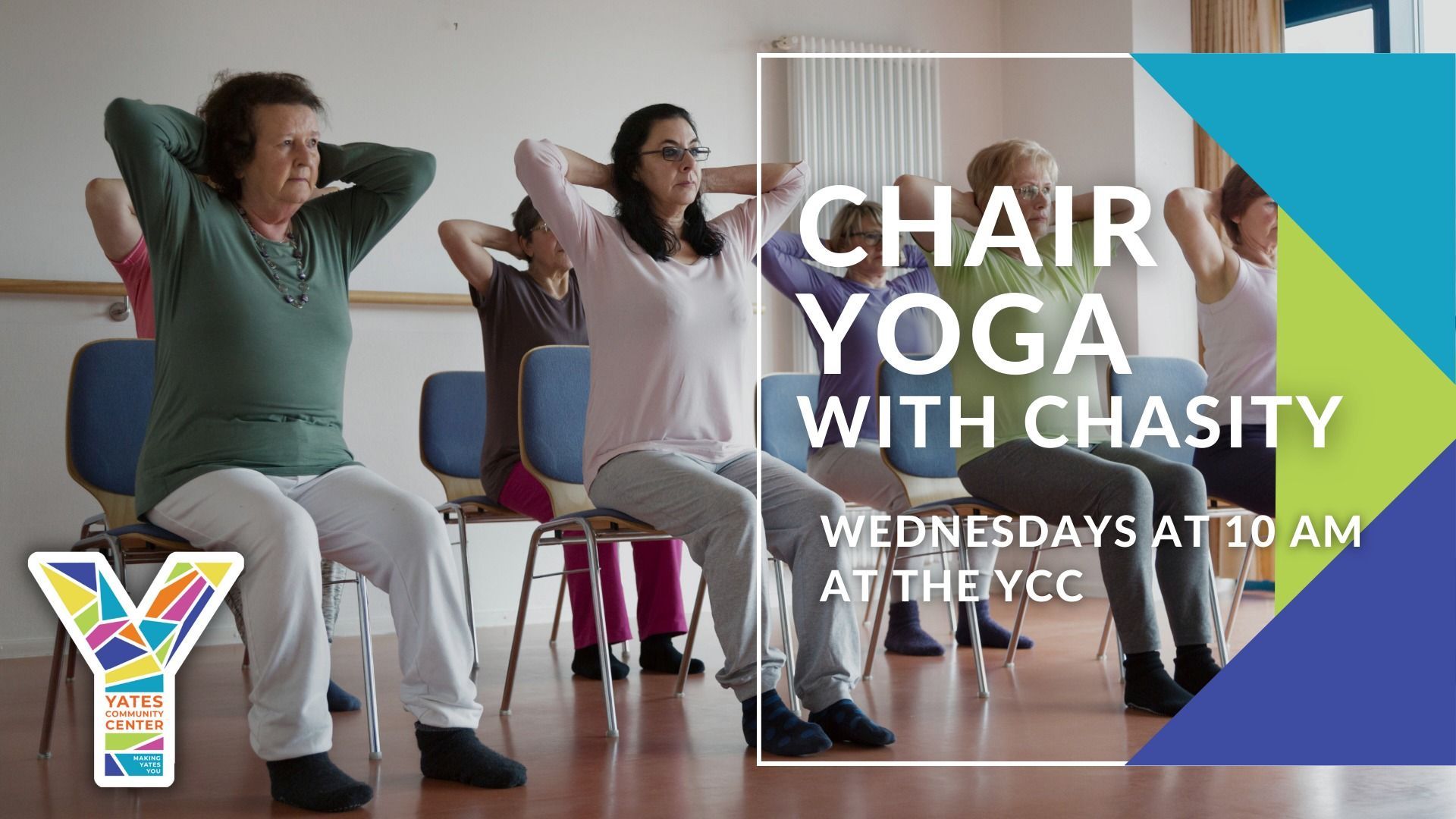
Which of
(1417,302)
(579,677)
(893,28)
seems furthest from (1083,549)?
(1417,302)

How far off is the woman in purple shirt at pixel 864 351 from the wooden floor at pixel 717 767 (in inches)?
17.3

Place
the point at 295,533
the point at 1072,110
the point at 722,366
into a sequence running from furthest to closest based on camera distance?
the point at 1072,110
the point at 722,366
the point at 295,533

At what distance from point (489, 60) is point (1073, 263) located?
8.43ft

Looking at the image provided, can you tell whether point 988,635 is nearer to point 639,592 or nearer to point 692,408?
point 639,592

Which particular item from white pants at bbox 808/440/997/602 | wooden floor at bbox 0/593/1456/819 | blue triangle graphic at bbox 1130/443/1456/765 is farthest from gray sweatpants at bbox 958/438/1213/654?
white pants at bbox 808/440/997/602

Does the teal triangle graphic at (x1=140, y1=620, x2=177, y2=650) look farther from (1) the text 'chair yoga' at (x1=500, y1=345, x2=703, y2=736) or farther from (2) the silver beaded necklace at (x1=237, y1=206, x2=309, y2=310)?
(1) the text 'chair yoga' at (x1=500, y1=345, x2=703, y2=736)

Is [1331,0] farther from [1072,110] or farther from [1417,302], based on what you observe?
[1417,302]

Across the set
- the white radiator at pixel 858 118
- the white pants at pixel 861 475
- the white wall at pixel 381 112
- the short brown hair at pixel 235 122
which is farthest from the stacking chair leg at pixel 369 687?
the white radiator at pixel 858 118

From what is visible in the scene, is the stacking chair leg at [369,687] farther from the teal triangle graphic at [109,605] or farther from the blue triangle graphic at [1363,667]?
the blue triangle graphic at [1363,667]

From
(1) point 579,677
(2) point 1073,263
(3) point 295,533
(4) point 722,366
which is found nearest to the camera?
(3) point 295,533

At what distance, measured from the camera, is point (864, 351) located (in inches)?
157

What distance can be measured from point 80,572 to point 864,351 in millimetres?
2276

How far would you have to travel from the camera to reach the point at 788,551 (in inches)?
104

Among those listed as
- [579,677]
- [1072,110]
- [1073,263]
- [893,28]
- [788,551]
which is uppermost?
[893,28]
